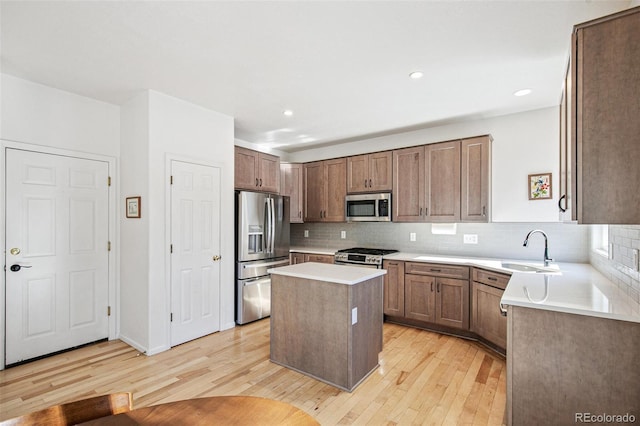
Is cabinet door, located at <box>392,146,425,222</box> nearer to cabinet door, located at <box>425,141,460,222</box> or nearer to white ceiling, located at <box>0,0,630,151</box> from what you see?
cabinet door, located at <box>425,141,460,222</box>

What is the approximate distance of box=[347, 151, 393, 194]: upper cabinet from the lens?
4555 millimetres

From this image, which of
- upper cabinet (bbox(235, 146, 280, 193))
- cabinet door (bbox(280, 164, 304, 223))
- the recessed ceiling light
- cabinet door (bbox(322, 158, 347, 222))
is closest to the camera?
the recessed ceiling light

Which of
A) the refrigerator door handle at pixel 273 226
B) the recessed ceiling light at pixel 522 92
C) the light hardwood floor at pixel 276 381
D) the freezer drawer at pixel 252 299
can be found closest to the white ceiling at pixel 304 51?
the recessed ceiling light at pixel 522 92

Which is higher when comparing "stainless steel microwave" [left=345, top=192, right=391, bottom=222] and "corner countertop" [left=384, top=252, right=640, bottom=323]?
"stainless steel microwave" [left=345, top=192, right=391, bottom=222]

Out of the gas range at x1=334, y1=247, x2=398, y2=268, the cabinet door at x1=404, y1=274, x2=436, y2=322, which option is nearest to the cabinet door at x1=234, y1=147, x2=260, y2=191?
the gas range at x1=334, y1=247, x2=398, y2=268

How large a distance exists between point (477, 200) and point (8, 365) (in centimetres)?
→ 516

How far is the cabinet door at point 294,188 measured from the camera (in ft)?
17.8

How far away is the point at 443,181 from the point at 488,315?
1695mm

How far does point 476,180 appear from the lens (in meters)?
3.83

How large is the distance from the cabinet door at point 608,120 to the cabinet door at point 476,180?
7.49ft

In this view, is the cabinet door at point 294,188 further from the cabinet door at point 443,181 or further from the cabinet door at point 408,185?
the cabinet door at point 443,181

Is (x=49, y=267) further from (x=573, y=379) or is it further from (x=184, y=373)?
(x=573, y=379)

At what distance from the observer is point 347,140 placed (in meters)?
5.33

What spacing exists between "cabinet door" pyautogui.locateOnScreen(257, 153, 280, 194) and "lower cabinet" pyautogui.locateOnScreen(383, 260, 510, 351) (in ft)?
6.74
